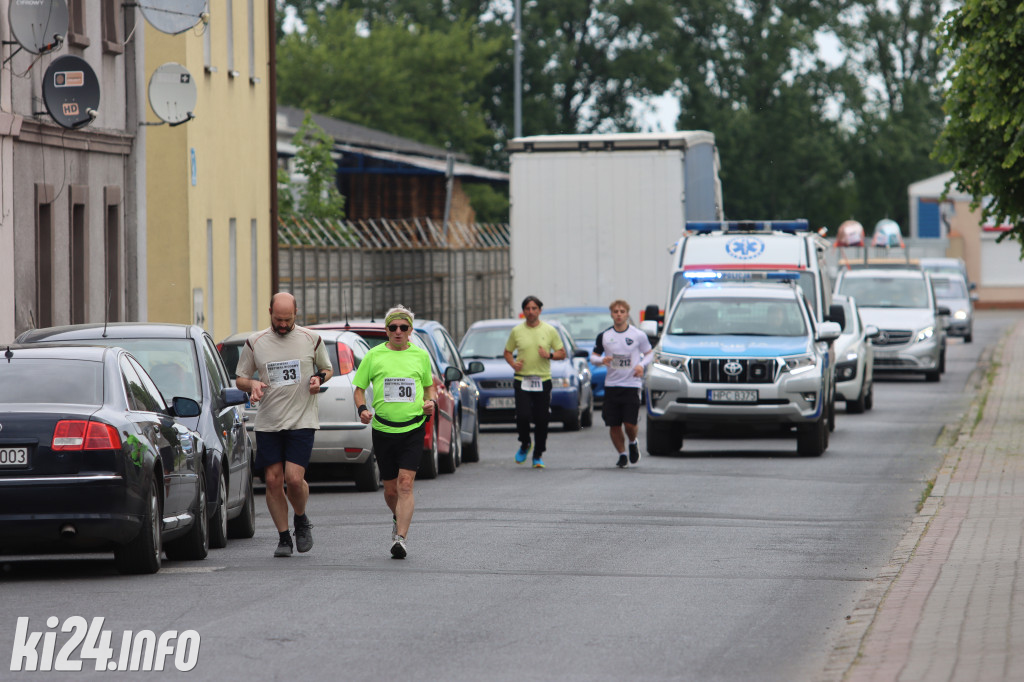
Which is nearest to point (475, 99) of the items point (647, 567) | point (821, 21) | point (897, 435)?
point (821, 21)

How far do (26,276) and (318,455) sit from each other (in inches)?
238

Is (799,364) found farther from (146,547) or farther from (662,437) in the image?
(146,547)

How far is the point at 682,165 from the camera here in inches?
1167

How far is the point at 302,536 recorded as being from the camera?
482 inches

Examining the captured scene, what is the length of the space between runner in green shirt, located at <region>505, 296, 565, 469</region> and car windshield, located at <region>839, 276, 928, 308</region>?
1734cm

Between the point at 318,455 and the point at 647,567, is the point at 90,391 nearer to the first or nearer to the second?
the point at 647,567

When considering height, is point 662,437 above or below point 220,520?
below

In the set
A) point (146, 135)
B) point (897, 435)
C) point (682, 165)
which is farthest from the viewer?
point (682, 165)

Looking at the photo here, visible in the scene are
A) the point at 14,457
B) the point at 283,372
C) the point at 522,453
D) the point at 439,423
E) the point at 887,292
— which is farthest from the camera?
the point at 887,292

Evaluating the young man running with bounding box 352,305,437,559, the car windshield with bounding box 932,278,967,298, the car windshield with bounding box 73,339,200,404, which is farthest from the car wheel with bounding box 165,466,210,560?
the car windshield with bounding box 932,278,967,298

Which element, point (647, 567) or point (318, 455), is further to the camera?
point (318, 455)

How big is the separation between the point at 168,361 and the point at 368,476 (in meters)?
4.37

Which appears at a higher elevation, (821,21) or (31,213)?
(821,21)

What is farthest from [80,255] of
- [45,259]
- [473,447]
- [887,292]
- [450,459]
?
[887,292]
